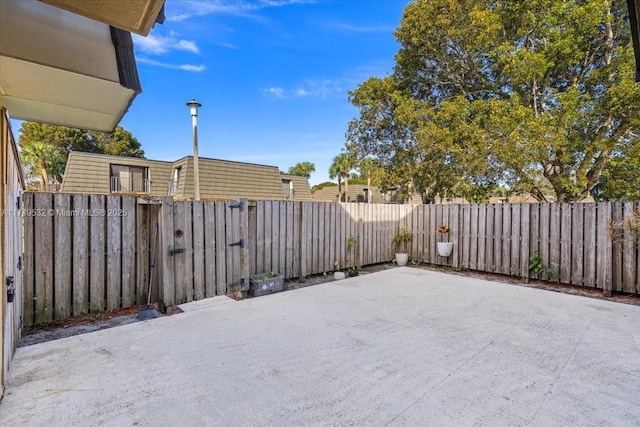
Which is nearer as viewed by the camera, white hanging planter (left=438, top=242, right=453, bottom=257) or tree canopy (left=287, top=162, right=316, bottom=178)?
white hanging planter (left=438, top=242, right=453, bottom=257)

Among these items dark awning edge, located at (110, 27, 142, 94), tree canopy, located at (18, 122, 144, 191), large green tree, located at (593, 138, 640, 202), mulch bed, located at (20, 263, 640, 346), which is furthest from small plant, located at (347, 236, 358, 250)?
tree canopy, located at (18, 122, 144, 191)

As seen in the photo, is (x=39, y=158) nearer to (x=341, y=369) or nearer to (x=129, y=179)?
(x=129, y=179)

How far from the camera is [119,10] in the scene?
53.1 inches

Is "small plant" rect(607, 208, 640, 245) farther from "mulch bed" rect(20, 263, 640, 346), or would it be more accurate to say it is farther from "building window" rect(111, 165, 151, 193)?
"building window" rect(111, 165, 151, 193)

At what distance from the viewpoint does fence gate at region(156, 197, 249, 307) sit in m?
3.96

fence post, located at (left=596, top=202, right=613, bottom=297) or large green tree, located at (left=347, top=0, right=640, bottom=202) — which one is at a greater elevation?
large green tree, located at (left=347, top=0, right=640, bottom=202)

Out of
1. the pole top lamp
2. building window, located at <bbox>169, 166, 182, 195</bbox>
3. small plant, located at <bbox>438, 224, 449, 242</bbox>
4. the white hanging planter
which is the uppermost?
the pole top lamp

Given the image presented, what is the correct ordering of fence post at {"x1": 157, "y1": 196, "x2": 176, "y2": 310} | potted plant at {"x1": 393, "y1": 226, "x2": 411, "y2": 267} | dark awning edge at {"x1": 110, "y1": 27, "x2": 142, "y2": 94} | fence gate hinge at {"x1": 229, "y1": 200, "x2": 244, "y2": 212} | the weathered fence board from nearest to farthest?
dark awning edge at {"x1": 110, "y1": 27, "x2": 142, "y2": 94}, the weathered fence board, fence post at {"x1": 157, "y1": 196, "x2": 176, "y2": 310}, fence gate hinge at {"x1": 229, "y1": 200, "x2": 244, "y2": 212}, potted plant at {"x1": 393, "y1": 226, "x2": 411, "y2": 267}

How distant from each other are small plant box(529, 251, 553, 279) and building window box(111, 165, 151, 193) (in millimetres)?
15588

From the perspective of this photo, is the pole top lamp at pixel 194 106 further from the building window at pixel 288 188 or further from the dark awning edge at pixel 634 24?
the building window at pixel 288 188

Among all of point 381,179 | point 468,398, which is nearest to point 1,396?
point 468,398

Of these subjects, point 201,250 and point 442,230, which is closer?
point 201,250

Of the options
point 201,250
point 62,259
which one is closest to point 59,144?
point 62,259

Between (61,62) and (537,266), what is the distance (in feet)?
23.8
